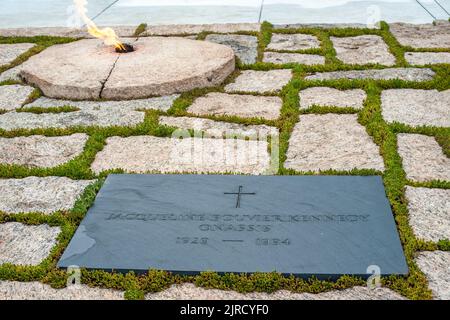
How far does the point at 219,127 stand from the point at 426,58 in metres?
2.26

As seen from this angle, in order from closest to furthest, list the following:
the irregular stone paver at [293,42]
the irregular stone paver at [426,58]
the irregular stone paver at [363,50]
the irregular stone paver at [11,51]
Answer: the irregular stone paver at [426,58] → the irregular stone paver at [363,50] → the irregular stone paver at [11,51] → the irregular stone paver at [293,42]

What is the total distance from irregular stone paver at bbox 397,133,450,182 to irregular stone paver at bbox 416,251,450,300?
2.13 ft

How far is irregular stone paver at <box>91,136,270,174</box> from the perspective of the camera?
3.19 m

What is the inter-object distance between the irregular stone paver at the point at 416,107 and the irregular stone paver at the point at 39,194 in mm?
2020

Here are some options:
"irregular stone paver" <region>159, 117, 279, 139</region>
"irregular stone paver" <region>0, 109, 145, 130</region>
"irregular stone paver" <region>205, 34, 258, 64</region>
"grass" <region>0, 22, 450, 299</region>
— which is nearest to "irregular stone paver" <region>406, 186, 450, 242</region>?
"grass" <region>0, 22, 450, 299</region>

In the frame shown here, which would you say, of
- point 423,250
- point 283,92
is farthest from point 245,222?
point 283,92

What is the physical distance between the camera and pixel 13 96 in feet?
14.3

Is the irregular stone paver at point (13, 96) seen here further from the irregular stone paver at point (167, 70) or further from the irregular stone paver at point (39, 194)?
the irregular stone paver at point (39, 194)

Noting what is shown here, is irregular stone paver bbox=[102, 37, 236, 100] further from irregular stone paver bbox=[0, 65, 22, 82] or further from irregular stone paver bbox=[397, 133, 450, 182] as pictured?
irregular stone paver bbox=[397, 133, 450, 182]

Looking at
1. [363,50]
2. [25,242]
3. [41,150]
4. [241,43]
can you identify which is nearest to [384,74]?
[363,50]

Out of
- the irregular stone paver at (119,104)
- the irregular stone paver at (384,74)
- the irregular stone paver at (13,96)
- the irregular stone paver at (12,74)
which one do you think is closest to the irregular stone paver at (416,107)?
the irregular stone paver at (384,74)

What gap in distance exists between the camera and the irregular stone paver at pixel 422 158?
3031 millimetres

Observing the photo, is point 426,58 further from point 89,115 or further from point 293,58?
point 89,115

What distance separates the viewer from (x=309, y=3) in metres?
7.65
